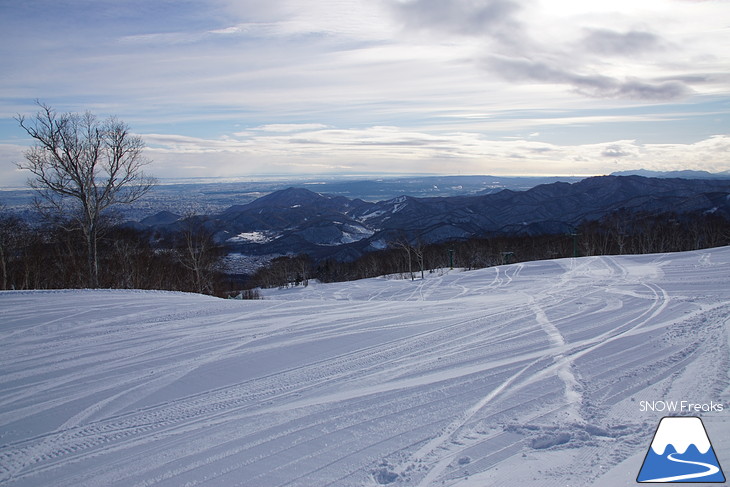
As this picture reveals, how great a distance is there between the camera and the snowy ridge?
3.72 meters

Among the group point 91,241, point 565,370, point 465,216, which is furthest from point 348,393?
point 465,216

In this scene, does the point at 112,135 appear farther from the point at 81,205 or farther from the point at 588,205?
the point at 588,205

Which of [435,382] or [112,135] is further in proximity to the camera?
[112,135]

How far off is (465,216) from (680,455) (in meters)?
167

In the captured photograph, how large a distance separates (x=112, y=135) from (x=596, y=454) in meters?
22.4

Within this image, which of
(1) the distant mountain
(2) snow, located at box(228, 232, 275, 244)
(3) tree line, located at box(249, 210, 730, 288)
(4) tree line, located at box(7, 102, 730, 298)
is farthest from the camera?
(2) snow, located at box(228, 232, 275, 244)

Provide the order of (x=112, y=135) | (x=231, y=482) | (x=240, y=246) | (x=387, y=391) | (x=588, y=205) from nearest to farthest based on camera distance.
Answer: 1. (x=231, y=482)
2. (x=387, y=391)
3. (x=112, y=135)
4. (x=240, y=246)
5. (x=588, y=205)

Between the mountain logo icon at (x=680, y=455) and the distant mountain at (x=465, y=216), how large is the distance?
354 feet

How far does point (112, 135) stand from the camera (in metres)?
19.7

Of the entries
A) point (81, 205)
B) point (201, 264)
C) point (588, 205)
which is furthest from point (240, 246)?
point (588, 205)

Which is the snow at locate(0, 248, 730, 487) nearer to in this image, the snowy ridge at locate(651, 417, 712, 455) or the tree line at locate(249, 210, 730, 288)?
the snowy ridge at locate(651, 417, 712, 455)

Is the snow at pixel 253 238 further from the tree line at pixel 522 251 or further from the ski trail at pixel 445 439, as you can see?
the ski trail at pixel 445 439

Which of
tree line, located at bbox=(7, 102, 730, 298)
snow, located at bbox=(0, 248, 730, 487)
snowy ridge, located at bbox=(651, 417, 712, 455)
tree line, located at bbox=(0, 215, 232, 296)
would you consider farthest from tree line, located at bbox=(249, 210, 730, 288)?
snowy ridge, located at bbox=(651, 417, 712, 455)

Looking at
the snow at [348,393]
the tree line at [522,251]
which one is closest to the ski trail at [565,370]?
the snow at [348,393]
